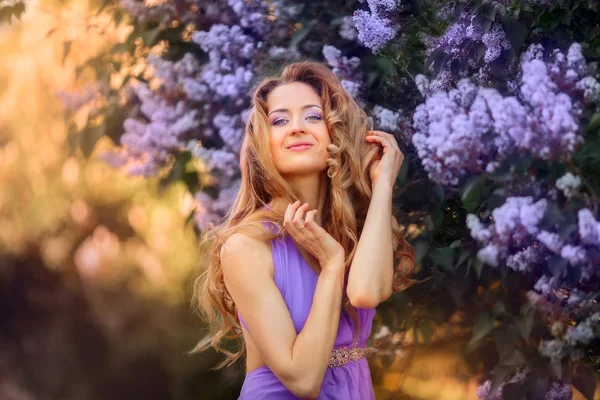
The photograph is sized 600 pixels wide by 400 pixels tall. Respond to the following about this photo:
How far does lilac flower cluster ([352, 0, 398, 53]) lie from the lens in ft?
6.84

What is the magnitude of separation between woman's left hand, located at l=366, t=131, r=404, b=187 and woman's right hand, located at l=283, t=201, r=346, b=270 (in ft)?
0.58

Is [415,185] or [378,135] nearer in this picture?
[378,135]

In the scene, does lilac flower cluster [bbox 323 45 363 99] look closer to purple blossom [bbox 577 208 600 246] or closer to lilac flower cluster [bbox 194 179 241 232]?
lilac flower cluster [bbox 194 179 241 232]

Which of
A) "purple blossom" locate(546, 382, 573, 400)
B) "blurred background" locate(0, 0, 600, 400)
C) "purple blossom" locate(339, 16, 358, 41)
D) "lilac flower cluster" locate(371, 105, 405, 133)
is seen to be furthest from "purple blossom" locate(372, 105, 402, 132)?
"blurred background" locate(0, 0, 600, 400)

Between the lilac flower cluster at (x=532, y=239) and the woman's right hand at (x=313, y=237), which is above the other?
the woman's right hand at (x=313, y=237)

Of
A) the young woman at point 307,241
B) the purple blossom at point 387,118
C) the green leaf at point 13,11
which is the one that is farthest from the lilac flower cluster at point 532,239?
the green leaf at point 13,11

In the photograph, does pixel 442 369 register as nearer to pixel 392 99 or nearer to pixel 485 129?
pixel 392 99

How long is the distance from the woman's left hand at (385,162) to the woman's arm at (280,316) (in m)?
0.21

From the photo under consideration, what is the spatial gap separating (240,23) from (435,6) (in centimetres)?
60

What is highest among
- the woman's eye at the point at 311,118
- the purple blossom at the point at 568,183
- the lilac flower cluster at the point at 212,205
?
the woman's eye at the point at 311,118

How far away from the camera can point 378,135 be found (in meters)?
1.78

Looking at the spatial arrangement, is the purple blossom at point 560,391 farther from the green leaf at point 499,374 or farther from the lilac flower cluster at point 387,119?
the lilac flower cluster at point 387,119

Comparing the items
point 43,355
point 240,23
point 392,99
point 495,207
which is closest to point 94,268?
point 43,355

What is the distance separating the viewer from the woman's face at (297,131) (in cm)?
169
